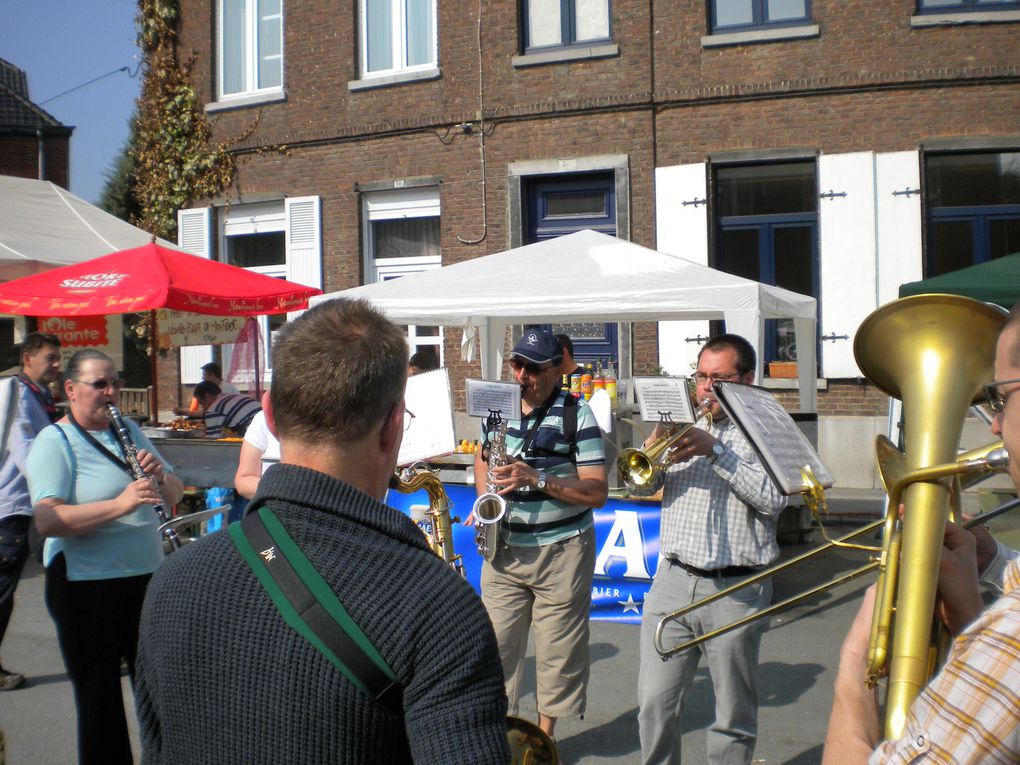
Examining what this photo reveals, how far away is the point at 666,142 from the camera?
40.9ft

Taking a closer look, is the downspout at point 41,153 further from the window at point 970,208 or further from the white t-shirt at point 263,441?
the white t-shirt at point 263,441

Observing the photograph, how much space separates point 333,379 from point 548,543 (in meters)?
2.82

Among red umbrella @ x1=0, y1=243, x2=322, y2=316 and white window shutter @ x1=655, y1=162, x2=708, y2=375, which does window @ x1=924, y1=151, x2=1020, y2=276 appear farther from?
red umbrella @ x1=0, y1=243, x2=322, y2=316

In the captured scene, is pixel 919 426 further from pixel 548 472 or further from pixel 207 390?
pixel 207 390

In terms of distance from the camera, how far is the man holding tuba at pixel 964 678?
1.20 m

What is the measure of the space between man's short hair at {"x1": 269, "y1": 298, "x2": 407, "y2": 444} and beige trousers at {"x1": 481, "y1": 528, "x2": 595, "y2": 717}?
9.00 ft

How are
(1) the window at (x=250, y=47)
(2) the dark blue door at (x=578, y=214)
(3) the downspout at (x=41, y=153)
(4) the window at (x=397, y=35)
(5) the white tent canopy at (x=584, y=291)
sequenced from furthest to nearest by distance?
(3) the downspout at (x=41, y=153)
(1) the window at (x=250, y=47)
(4) the window at (x=397, y=35)
(2) the dark blue door at (x=578, y=214)
(5) the white tent canopy at (x=584, y=291)

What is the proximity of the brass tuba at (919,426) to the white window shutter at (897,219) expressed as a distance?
10507mm

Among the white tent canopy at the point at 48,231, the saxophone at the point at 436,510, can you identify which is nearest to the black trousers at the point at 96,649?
the saxophone at the point at 436,510

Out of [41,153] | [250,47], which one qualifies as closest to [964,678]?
[250,47]

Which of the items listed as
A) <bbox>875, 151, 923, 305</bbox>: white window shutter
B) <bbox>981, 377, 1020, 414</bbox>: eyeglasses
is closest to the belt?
<bbox>981, 377, 1020, 414</bbox>: eyeglasses

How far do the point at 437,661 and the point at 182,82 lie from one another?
50.6 feet

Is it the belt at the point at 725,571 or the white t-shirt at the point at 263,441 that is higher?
the white t-shirt at the point at 263,441

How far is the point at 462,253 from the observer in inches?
527
